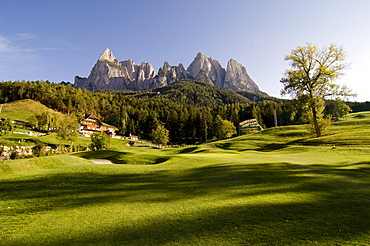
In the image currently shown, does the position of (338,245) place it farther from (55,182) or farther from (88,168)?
(88,168)

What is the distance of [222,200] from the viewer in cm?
1001

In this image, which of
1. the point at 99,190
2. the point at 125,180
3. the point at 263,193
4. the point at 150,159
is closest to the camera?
the point at 263,193

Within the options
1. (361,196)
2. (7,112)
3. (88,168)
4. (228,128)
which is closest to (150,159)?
(88,168)

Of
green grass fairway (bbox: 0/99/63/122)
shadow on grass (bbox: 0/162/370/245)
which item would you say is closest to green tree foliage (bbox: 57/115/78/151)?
shadow on grass (bbox: 0/162/370/245)

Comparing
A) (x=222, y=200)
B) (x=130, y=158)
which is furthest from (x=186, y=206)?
(x=130, y=158)

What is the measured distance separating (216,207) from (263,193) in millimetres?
3369

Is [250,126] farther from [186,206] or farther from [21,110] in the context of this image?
[21,110]

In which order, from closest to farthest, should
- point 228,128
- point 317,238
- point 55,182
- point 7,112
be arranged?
point 317,238 → point 55,182 → point 228,128 → point 7,112

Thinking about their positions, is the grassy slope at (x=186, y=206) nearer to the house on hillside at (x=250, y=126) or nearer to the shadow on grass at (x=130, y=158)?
the shadow on grass at (x=130, y=158)

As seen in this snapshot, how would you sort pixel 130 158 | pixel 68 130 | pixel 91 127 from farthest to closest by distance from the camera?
1. pixel 91 127
2. pixel 68 130
3. pixel 130 158

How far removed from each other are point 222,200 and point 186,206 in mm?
1856

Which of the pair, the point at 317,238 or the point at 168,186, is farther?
the point at 168,186

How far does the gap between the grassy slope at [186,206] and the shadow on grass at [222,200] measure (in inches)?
1.4

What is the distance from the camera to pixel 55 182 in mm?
13906
